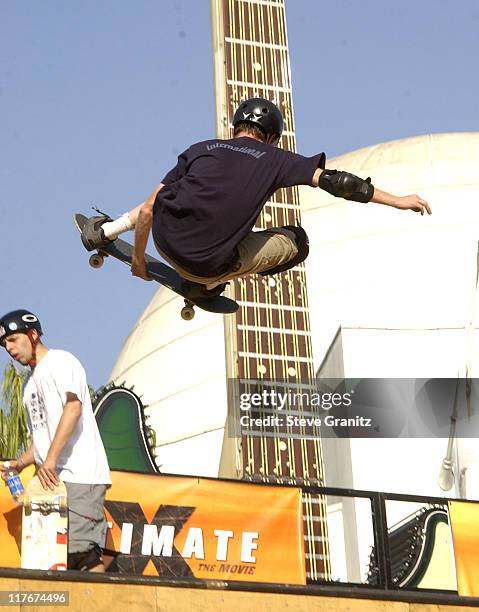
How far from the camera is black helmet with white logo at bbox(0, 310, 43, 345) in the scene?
10406mm

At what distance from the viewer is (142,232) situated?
9.38 m

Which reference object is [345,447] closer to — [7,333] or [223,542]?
[223,542]

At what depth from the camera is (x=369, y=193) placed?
9344 millimetres

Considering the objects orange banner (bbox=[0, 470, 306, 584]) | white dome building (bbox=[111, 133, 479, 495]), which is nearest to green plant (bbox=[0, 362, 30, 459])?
white dome building (bbox=[111, 133, 479, 495])

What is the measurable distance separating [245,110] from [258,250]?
91 centimetres

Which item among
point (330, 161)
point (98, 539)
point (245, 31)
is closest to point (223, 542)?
point (98, 539)

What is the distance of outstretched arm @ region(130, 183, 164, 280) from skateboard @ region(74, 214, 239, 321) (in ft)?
0.44

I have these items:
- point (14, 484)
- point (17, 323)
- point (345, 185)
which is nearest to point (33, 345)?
point (17, 323)

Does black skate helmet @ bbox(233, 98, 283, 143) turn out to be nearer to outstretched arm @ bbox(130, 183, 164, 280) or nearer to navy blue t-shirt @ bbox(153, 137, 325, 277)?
navy blue t-shirt @ bbox(153, 137, 325, 277)

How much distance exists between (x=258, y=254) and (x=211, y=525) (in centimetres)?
408

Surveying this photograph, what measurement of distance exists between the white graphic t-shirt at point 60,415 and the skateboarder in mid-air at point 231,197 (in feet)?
4.74

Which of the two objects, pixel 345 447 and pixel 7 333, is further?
pixel 345 447

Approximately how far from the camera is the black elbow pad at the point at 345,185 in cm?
916

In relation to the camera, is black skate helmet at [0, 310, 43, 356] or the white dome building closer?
black skate helmet at [0, 310, 43, 356]
